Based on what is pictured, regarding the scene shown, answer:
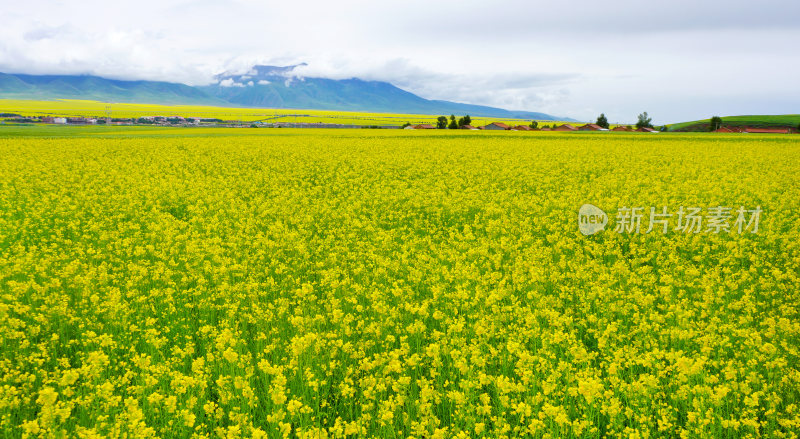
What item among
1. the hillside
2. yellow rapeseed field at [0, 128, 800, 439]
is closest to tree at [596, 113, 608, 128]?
the hillside

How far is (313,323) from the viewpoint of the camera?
6855 mm

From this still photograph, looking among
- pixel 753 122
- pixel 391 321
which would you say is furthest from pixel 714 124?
pixel 391 321

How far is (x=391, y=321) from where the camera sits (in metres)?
6.74

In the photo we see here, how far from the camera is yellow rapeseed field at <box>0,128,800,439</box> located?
4906 mm

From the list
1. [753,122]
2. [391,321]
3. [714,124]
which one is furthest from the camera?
[753,122]

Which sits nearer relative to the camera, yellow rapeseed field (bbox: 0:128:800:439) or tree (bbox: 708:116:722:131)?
yellow rapeseed field (bbox: 0:128:800:439)

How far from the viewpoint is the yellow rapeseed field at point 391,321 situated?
193 inches

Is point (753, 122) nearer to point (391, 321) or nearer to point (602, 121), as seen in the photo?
point (602, 121)

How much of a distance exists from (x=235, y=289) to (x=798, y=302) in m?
9.17

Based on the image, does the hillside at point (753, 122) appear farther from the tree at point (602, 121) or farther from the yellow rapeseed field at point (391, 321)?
the yellow rapeseed field at point (391, 321)

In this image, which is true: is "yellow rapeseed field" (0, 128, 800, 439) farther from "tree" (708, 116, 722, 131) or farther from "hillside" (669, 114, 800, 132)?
"hillside" (669, 114, 800, 132)

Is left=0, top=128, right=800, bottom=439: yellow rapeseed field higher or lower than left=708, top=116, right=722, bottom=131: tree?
lower

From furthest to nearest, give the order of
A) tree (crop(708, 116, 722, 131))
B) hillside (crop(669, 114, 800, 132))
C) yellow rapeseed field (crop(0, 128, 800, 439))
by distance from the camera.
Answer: hillside (crop(669, 114, 800, 132)) → tree (crop(708, 116, 722, 131)) → yellow rapeseed field (crop(0, 128, 800, 439))

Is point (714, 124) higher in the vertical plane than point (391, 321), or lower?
higher
